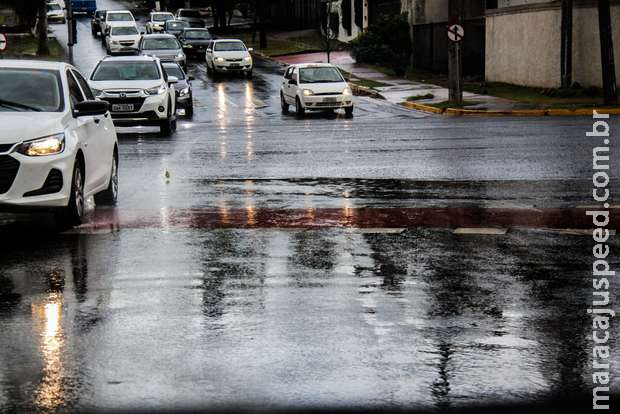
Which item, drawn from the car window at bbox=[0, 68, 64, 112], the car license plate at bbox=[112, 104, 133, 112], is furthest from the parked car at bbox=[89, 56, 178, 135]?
the car window at bbox=[0, 68, 64, 112]

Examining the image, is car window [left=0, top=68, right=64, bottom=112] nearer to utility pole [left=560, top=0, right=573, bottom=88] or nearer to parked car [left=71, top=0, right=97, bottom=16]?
utility pole [left=560, top=0, right=573, bottom=88]

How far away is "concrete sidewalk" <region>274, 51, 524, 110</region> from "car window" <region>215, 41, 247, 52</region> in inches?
193

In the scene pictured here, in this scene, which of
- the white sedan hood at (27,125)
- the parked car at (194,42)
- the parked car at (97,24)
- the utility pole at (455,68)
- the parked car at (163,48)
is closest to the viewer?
the white sedan hood at (27,125)

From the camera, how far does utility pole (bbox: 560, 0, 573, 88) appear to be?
3988cm

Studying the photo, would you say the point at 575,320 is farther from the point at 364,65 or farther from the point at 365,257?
the point at 364,65

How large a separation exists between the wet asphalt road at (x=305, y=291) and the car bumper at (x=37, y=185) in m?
0.39

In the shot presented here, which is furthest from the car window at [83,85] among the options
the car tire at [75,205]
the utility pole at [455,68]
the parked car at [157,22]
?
the parked car at [157,22]

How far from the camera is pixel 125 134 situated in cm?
2998

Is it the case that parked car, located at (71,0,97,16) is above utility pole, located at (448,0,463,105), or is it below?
above

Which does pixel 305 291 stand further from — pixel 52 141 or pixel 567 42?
pixel 567 42

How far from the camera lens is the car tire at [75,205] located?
13.5 metres

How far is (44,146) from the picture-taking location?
43.1 feet

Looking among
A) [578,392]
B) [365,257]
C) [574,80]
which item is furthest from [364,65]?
[578,392]

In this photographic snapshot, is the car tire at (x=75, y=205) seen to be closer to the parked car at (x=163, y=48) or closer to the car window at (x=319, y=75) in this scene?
the car window at (x=319, y=75)
